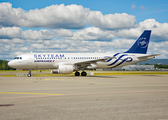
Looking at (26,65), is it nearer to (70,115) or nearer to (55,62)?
(55,62)

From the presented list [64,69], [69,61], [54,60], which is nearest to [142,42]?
[69,61]

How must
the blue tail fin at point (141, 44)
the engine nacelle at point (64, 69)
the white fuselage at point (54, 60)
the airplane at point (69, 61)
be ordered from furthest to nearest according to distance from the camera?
the blue tail fin at point (141, 44)
the white fuselage at point (54, 60)
the airplane at point (69, 61)
the engine nacelle at point (64, 69)

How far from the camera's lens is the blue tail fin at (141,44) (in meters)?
42.3

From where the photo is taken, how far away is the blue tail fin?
42306 mm

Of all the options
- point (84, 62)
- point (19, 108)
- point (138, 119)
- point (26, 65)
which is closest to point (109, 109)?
point (138, 119)

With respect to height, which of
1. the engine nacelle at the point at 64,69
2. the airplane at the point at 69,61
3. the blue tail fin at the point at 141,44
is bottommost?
the engine nacelle at the point at 64,69

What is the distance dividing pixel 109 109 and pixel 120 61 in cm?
3285

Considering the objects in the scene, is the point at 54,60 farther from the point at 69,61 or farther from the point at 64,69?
the point at 64,69

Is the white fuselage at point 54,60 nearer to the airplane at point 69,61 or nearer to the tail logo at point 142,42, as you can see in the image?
the airplane at point 69,61

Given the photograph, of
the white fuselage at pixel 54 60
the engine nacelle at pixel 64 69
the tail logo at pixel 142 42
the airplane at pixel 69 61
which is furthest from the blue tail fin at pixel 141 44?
the engine nacelle at pixel 64 69

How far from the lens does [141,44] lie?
42.4 meters

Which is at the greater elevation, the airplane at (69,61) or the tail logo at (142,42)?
the tail logo at (142,42)

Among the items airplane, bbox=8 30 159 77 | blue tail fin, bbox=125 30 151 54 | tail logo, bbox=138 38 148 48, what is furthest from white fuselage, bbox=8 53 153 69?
tail logo, bbox=138 38 148 48

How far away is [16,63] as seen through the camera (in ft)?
118
